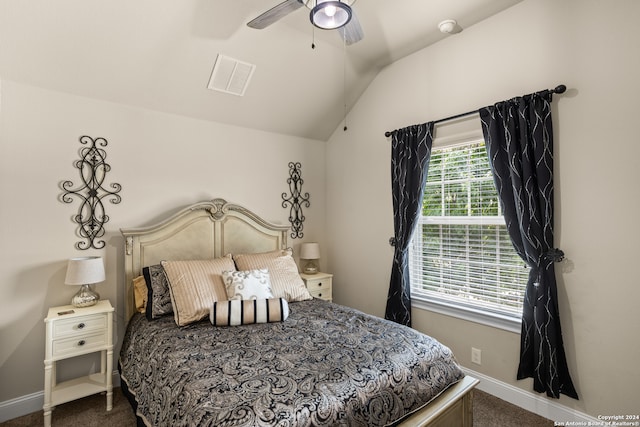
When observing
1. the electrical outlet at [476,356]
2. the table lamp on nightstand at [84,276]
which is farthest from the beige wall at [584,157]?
the table lamp on nightstand at [84,276]

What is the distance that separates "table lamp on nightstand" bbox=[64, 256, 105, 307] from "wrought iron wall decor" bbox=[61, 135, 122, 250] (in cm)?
32

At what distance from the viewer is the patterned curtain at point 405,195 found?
2.95 meters

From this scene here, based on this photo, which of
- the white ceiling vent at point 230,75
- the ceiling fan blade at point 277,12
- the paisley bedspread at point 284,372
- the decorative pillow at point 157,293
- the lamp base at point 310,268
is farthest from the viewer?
the lamp base at point 310,268

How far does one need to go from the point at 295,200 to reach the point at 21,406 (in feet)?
9.28

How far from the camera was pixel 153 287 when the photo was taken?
2432 mm

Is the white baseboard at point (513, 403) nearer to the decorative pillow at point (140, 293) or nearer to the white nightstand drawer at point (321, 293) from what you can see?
the decorative pillow at point (140, 293)

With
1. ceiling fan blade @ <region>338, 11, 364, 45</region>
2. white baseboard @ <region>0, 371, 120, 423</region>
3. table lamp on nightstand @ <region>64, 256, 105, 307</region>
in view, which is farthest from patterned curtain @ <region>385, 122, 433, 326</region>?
white baseboard @ <region>0, 371, 120, 423</region>

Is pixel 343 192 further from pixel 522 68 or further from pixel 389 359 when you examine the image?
pixel 389 359

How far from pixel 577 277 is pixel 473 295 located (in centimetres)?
76

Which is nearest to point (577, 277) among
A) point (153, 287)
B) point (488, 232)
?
point (488, 232)

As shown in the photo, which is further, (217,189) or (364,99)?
(364,99)

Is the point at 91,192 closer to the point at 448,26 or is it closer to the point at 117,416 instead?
the point at 117,416

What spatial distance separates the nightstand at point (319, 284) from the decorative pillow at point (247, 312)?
1224 mm

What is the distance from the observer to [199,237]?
9.88ft
